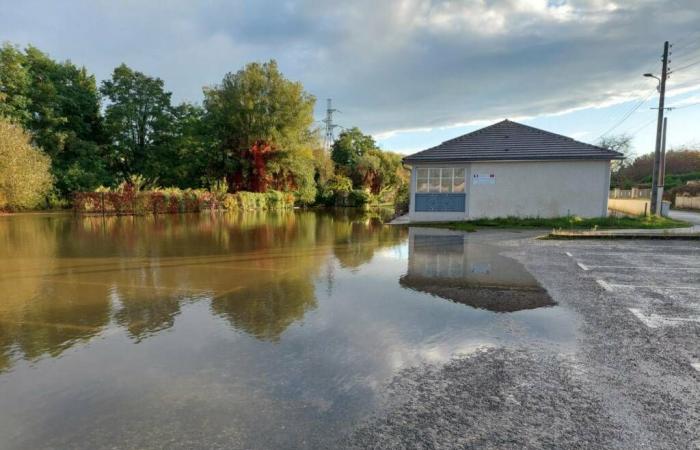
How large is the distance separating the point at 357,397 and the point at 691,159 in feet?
209

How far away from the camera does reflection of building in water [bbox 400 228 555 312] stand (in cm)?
609

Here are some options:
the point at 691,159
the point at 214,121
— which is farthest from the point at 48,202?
the point at 691,159

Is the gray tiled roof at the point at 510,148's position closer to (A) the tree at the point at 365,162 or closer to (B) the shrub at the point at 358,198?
(B) the shrub at the point at 358,198

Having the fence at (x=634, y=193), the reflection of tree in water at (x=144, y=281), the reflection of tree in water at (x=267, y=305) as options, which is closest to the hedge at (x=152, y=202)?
the reflection of tree in water at (x=144, y=281)

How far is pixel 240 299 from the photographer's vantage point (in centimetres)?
614

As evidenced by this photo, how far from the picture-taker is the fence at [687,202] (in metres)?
29.5

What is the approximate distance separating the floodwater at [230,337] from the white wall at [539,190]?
1025 cm

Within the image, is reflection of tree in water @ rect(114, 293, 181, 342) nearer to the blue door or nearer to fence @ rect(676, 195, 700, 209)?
the blue door

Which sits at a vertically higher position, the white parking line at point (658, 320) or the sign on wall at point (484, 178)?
the sign on wall at point (484, 178)

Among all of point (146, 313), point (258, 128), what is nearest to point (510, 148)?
point (146, 313)

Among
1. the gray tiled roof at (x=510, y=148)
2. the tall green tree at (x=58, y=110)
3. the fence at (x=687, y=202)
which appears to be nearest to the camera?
the gray tiled roof at (x=510, y=148)

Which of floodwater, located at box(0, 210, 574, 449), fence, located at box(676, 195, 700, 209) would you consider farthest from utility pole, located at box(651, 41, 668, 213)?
floodwater, located at box(0, 210, 574, 449)

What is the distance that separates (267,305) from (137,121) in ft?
131

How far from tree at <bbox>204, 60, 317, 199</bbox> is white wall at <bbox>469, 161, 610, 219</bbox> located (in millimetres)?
23271
